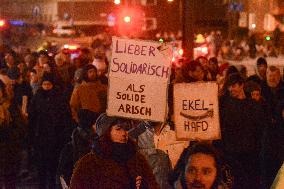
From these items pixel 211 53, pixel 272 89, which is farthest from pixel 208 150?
pixel 211 53

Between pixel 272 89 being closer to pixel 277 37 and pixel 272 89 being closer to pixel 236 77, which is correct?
pixel 236 77

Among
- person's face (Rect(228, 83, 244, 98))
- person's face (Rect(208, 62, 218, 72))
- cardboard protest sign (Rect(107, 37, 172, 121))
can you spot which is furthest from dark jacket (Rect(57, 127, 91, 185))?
person's face (Rect(208, 62, 218, 72))

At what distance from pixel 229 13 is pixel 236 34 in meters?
3.82

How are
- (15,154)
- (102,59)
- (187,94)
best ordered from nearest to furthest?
(187,94), (15,154), (102,59)

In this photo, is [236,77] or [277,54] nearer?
[236,77]

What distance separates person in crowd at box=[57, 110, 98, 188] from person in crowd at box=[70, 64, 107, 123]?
3.07 meters

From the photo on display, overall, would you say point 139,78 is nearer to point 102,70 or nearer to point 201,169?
point 201,169

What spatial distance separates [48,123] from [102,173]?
184 inches

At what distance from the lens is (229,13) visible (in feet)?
161

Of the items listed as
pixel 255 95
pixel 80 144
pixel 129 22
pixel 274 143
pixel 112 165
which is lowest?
pixel 274 143

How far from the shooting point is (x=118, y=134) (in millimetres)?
5148

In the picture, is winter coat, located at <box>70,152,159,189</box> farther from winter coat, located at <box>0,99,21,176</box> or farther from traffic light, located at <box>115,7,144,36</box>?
traffic light, located at <box>115,7,144,36</box>

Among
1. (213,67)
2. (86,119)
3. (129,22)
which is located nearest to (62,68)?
(213,67)

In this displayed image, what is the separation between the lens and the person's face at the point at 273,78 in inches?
419
